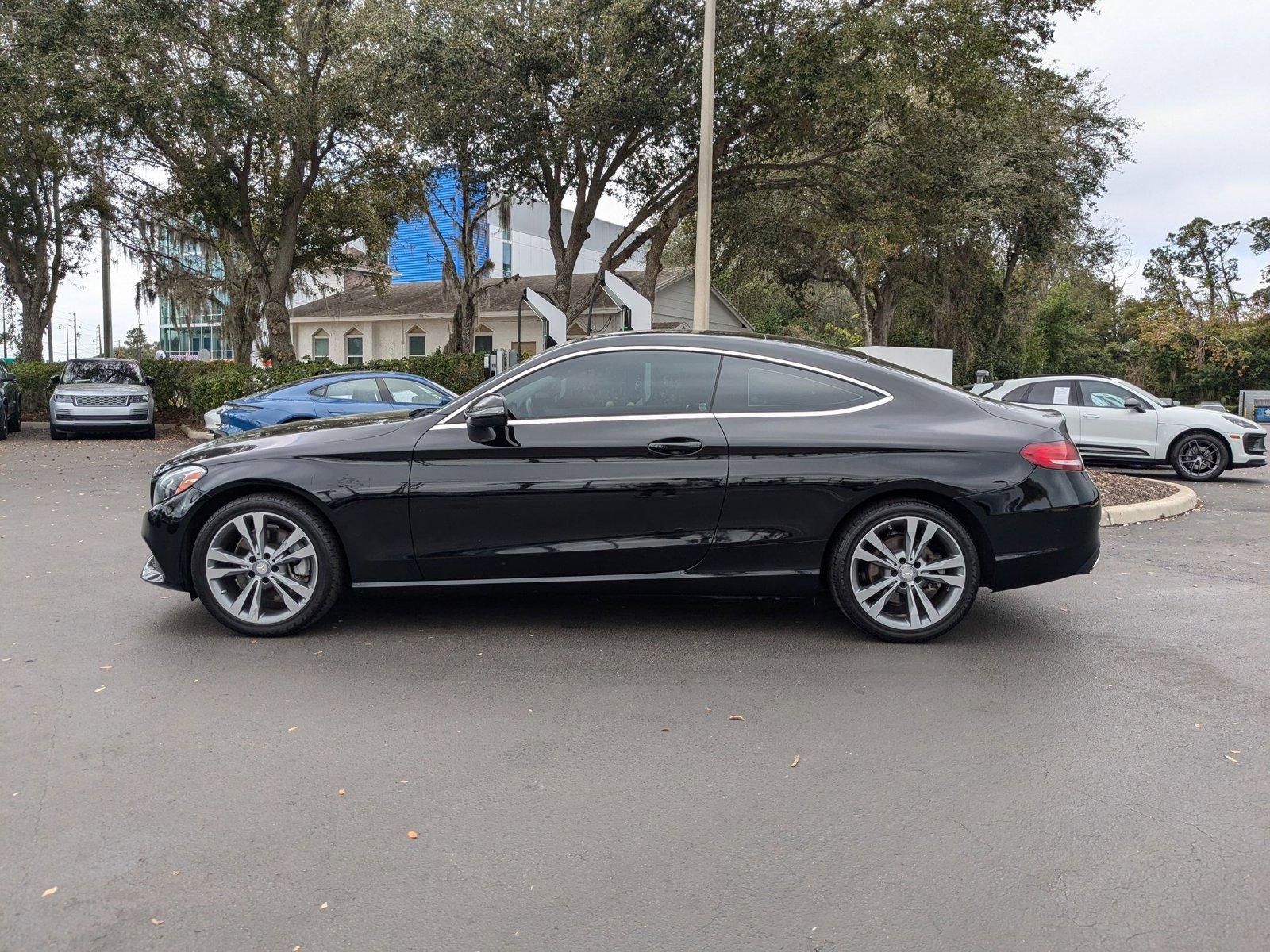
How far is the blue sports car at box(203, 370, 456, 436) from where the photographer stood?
596 inches

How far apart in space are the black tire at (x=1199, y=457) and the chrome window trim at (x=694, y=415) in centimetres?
1152

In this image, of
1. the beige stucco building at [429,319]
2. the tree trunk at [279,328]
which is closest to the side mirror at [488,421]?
the tree trunk at [279,328]

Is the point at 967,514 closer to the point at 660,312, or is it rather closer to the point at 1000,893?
the point at 1000,893

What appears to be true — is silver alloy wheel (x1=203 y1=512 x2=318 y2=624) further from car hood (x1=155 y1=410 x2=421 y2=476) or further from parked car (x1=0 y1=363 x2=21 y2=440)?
parked car (x1=0 y1=363 x2=21 y2=440)

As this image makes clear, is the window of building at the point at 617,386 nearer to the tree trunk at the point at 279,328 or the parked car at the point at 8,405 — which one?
the parked car at the point at 8,405

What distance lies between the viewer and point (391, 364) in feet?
74.0

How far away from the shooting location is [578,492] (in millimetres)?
5617

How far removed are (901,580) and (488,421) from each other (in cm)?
238

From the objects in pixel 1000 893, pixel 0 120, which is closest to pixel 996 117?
pixel 1000 893

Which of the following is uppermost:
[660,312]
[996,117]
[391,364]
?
[996,117]

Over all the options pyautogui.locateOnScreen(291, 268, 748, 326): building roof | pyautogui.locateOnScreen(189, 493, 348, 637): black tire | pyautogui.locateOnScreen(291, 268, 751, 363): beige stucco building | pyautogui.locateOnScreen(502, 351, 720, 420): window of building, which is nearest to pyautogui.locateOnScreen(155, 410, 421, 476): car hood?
pyautogui.locateOnScreen(189, 493, 348, 637): black tire

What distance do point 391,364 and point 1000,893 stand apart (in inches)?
818

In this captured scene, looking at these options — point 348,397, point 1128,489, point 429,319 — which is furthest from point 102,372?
point 1128,489

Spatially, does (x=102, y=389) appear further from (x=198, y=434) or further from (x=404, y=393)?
(x=404, y=393)
